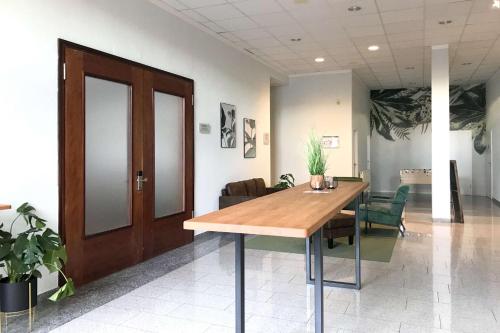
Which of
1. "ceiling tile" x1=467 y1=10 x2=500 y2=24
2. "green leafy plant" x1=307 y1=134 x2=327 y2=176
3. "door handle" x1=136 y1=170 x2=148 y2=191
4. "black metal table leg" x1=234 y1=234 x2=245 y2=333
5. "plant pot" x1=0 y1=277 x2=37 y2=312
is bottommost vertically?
"plant pot" x1=0 y1=277 x2=37 y2=312

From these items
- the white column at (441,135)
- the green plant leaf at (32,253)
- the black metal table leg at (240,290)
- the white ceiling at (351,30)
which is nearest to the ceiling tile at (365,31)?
the white ceiling at (351,30)

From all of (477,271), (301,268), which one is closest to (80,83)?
(301,268)

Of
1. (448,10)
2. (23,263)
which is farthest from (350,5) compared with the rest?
(23,263)

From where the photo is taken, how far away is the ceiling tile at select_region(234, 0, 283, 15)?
521 centimetres

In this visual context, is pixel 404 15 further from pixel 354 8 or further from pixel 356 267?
pixel 356 267

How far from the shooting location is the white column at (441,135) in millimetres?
7557

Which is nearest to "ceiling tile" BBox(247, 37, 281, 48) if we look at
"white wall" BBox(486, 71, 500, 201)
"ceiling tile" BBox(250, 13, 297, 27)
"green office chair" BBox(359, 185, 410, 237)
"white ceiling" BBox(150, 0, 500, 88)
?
"white ceiling" BBox(150, 0, 500, 88)

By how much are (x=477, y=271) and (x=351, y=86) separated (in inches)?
249

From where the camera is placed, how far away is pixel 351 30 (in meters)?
6.46

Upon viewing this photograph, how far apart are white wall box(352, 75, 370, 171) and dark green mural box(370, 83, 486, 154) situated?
66cm

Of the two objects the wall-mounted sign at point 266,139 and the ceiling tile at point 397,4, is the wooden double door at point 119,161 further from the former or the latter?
the wall-mounted sign at point 266,139

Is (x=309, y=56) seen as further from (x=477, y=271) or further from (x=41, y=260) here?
(x=41, y=260)

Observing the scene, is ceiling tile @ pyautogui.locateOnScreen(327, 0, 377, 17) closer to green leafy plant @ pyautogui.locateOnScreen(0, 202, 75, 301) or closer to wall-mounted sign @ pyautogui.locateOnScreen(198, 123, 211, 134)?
wall-mounted sign @ pyautogui.locateOnScreen(198, 123, 211, 134)

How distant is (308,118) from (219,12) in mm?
5224
